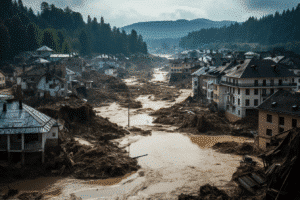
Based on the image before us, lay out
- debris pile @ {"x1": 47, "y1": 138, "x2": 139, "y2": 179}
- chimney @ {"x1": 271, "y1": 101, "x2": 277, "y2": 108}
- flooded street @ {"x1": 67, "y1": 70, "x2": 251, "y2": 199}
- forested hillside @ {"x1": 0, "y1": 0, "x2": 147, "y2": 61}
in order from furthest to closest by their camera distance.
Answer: forested hillside @ {"x1": 0, "y1": 0, "x2": 147, "y2": 61} < chimney @ {"x1": 271, "y1": 101, "x2": 277, "y2": 108} < debris pile @ {"x1": 47, "y1": 138, "x2": 139, "y2": 179} < flooded street @ {"x1": 67, "y1": 70, "x2": 251, "y2": 199}

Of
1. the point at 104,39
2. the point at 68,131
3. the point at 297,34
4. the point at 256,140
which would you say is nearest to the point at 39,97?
the point at 68,131

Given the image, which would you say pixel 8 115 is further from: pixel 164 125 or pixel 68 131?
pixel 164 125

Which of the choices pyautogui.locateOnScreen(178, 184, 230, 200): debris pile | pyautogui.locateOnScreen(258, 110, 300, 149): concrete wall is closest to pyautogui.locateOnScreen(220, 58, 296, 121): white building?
pyautogui.locateOnScreen(258, 110, 300, 149): concrete wall

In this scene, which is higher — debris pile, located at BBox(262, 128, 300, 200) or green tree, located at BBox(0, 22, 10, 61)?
green tree, located at BBox(0, 22, 10, 61)

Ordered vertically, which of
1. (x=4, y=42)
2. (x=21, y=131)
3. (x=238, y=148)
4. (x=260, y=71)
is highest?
(x=4, y=42)

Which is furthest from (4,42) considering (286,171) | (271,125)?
(286,171)

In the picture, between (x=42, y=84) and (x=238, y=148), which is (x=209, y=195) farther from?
(x=42, y=84)

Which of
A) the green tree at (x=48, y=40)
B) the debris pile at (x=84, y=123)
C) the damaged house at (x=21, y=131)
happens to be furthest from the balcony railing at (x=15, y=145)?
the green tree at (x=48, y=40)

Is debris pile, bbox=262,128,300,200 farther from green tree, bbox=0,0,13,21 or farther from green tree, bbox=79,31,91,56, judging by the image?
green tree, bbox=79,31,91,56
